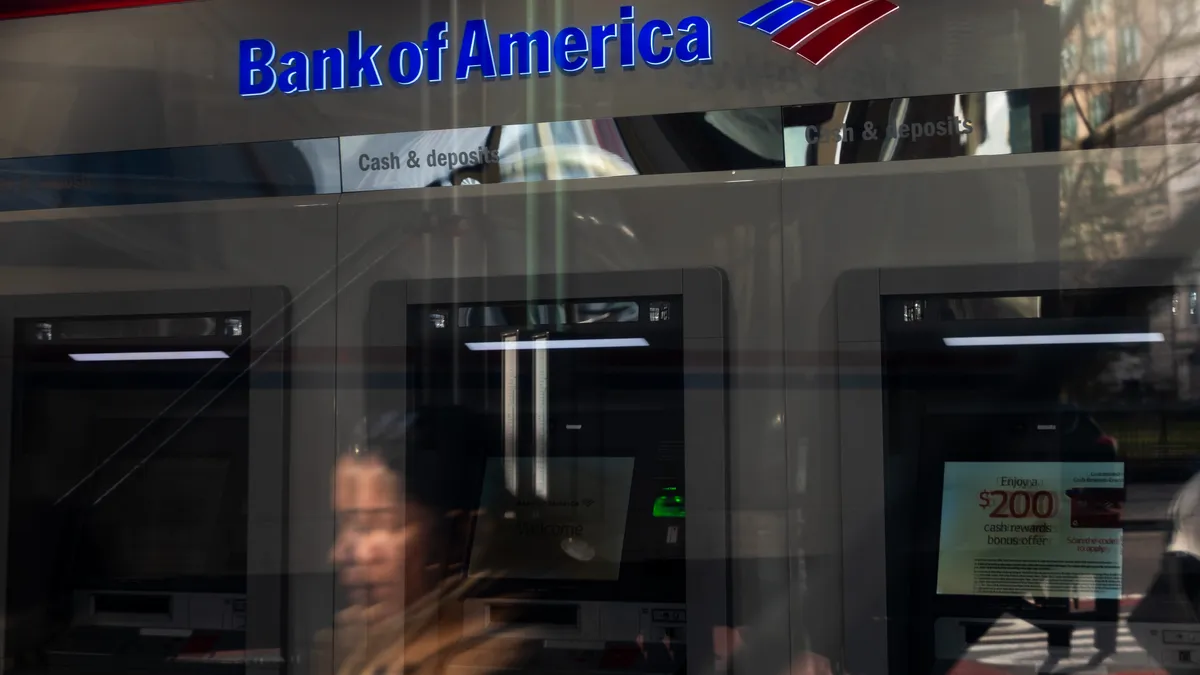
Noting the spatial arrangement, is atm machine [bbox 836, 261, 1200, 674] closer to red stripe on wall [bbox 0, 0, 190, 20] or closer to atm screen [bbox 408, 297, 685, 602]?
atm screen [bbox 408, 297, 685, 602]

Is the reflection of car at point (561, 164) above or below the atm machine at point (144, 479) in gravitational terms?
above

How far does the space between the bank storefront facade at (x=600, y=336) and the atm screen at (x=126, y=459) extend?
0.01 m

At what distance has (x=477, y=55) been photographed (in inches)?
111

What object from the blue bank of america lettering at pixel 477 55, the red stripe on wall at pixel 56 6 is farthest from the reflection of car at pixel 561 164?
the red stripe on wall at pixel 56 6

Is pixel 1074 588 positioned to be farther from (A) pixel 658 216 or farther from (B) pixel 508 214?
(B) pixel 508 214

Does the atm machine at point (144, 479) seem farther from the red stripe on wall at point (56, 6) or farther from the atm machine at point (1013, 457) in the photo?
the atm machine at point (1013, 457)

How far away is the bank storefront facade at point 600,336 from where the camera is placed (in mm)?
2424

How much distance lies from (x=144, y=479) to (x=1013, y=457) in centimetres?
220

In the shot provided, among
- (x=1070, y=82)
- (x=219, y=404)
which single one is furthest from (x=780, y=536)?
(x=219, y=404)

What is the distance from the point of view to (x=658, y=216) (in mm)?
2662

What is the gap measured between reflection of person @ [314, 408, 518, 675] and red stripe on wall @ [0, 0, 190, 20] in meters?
1.39

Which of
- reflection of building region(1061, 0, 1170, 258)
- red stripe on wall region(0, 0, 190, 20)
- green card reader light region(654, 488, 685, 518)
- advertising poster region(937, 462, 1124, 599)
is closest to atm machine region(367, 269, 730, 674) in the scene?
green card reader light region(654, 488, 685, 518)

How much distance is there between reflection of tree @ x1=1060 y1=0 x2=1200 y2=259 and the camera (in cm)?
240

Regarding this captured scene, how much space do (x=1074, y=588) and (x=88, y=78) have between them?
281 cm
